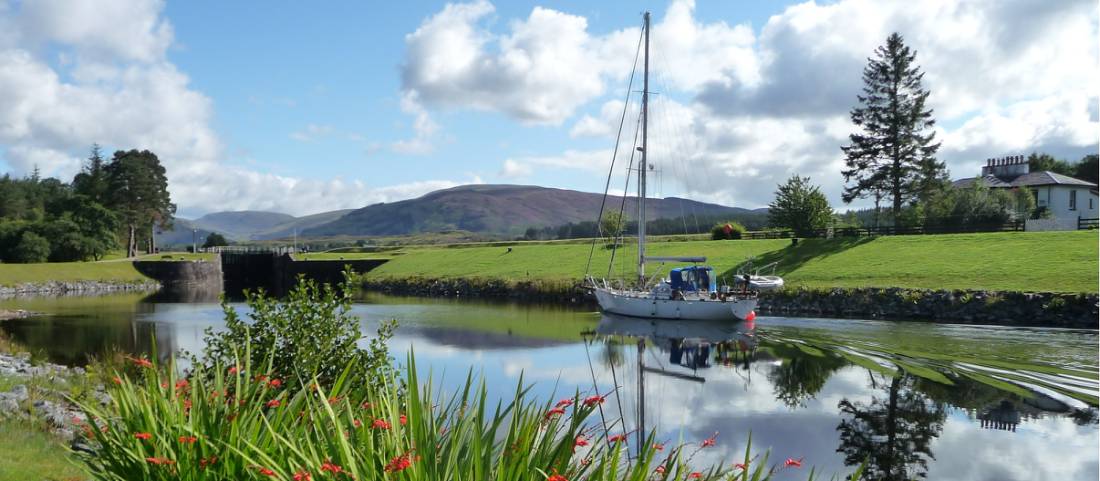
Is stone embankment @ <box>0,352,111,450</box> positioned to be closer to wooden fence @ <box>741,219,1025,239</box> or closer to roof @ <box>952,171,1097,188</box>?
wooden fence @ <box>741,219,1025,239</box>

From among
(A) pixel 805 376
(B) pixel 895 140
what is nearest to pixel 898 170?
(B) pixel 895 140

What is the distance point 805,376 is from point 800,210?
45.1 metres

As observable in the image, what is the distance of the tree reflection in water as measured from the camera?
13.1 m

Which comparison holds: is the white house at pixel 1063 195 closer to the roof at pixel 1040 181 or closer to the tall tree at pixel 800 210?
the roof at pixel 1040 181

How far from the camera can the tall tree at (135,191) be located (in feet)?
306

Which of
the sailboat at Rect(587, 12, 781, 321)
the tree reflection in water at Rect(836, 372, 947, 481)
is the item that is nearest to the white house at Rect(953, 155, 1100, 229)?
the sailboat at Rect(587, 12, 781, 321)

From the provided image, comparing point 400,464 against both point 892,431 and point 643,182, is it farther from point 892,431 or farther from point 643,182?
point 643,182

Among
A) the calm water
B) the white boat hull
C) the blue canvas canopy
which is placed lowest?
the calm water

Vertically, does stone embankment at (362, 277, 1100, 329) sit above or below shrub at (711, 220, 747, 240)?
below

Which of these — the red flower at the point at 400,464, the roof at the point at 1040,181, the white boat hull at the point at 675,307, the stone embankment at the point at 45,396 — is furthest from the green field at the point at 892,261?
the red flower at the point at 400,464

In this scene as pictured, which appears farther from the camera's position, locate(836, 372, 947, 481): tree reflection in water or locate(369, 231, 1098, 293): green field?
locate(369, 231, 1098, 293): green field

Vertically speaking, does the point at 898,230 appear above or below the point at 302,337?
above

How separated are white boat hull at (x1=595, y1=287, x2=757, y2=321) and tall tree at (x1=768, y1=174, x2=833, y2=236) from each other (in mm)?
27447

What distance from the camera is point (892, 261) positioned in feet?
157
